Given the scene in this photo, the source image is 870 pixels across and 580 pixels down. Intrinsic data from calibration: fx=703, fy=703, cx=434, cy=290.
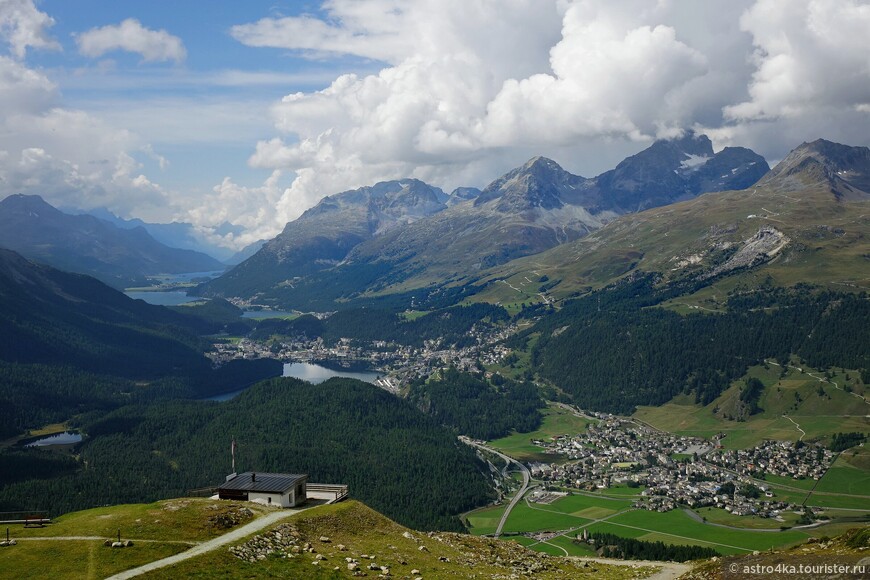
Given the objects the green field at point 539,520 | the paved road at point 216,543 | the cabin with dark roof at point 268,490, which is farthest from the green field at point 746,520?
the paved road at point 216,543

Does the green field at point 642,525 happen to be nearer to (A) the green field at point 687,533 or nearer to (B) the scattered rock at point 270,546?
(A) the green field at point 687,533

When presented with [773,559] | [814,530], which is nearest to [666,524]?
[814,530]

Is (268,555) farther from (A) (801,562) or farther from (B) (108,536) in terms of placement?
(A) (801,562)

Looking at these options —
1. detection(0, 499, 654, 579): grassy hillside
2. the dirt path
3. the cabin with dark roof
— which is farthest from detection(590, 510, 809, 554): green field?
the dirt path

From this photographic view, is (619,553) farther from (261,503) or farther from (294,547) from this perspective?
(294,547)

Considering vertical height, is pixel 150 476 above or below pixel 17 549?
below

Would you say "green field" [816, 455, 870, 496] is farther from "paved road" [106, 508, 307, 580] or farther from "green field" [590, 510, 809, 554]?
"paved road" [106, 508, 307, 580]
